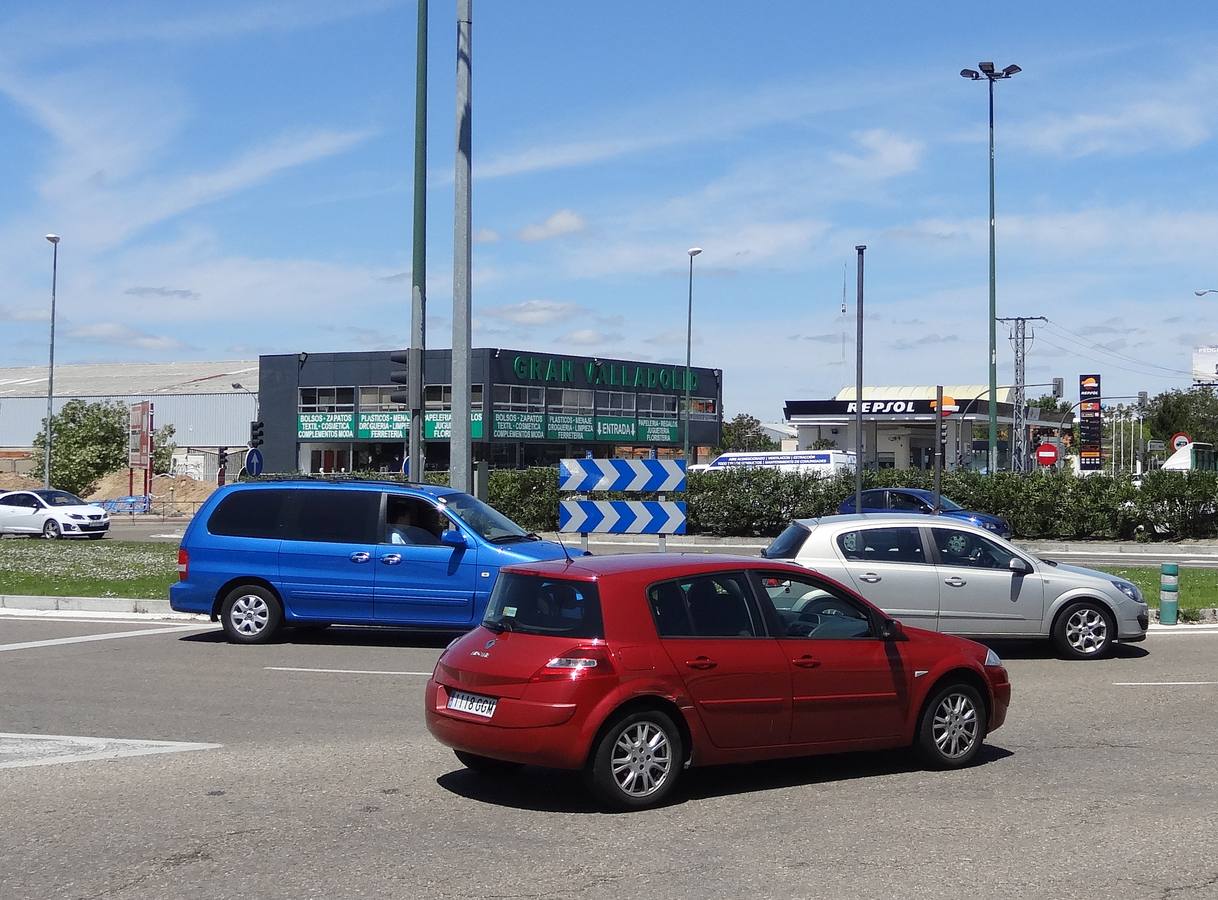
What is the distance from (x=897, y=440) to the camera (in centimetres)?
8412

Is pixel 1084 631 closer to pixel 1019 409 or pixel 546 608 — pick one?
pixel 546 608

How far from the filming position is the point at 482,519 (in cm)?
1479

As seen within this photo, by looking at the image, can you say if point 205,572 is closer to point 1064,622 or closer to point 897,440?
point 1064,622

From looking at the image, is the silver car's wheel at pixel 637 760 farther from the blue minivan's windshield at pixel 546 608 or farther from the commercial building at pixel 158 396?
the commercial building at pixel 158 396

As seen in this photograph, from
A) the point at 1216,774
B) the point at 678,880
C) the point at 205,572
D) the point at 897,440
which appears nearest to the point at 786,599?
the point at 678,880

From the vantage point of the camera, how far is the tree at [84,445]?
66.2 meters

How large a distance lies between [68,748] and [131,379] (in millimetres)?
91409

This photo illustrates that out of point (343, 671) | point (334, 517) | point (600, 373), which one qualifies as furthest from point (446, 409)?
point (343, 671)

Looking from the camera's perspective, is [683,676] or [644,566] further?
[644,566]

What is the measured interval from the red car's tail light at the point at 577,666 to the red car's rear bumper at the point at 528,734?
0.15 meters

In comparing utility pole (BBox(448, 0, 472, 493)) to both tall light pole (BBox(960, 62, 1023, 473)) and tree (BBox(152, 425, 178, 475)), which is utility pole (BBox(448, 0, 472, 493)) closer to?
tall light pole (BBox(960, 62, 1023, 473))

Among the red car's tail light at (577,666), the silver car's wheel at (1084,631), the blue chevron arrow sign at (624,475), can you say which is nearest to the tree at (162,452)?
the blue chevron arrow sign at (624,475)

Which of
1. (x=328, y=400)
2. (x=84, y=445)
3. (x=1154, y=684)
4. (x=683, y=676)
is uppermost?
(x=328, y=400)

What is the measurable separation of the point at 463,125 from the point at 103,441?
5494 centimetres
